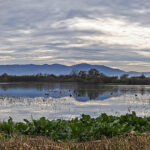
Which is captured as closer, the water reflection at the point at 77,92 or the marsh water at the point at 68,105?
the marsh water at the point at 68,105

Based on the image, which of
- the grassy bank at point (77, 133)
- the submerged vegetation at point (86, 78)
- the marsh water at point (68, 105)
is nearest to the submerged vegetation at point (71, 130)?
the grassy bank at point (77, 133)

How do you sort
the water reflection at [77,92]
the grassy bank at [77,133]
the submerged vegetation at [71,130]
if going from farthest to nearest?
the water reflection at [77,92] → the submerged vegetation at [71,130] → the grassy bank at [77,133]

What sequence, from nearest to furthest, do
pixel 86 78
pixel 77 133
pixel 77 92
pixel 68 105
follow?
pixel 77 133 < pixel 68 105 < pixel 77 92 < pixel 86 78

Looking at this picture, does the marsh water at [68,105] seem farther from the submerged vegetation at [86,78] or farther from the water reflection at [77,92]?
the submerged vegetation at [86,78]

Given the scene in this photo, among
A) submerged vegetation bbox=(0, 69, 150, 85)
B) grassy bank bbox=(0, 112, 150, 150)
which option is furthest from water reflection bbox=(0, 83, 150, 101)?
submerged vegetation bbox=(0, 69, 150, 85)

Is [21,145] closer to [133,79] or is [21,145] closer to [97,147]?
[97,147]

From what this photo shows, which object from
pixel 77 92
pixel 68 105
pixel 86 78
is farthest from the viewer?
pixel 86 78

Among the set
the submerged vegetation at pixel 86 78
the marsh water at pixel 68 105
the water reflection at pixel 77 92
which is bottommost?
the marsh water at pixel 68 105

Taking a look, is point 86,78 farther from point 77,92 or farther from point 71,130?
point 71,130

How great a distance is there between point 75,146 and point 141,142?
131 cm

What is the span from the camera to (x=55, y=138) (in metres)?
6.10

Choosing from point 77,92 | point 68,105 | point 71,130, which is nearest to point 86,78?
point 77,92

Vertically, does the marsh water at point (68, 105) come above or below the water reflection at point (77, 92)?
below

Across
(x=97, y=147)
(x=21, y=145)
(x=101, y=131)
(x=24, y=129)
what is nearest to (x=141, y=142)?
(x=97, y=147)
